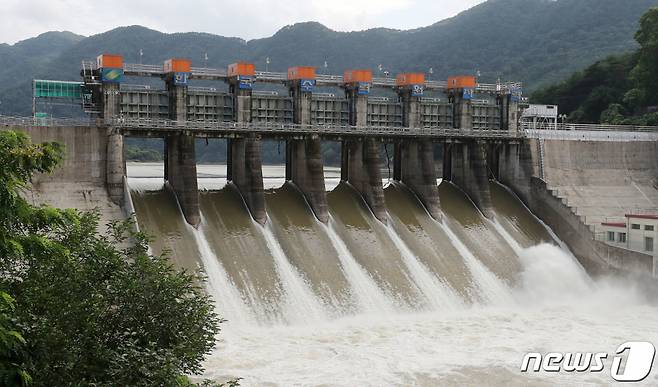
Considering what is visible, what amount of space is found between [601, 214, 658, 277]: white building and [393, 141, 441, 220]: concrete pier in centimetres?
1096

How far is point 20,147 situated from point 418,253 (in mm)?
30960

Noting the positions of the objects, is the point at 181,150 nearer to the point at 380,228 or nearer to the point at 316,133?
the point at 316,133

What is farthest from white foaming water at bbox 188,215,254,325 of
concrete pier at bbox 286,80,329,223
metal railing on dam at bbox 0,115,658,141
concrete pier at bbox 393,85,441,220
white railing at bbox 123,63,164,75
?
concrete pier at bbox 393,85,441,220

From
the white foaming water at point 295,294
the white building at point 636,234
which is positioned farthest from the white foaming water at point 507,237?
the white foaming water at point 295,294

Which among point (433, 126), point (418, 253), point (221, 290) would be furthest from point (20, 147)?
point (433, 126)

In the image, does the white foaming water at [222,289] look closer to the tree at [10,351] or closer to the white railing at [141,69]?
the white railing at [141,69]

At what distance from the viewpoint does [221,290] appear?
34.2 metres

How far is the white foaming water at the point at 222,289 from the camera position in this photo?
109ft

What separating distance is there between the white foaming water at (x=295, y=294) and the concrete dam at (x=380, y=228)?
87mm

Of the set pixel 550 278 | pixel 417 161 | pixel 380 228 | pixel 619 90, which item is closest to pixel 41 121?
pixel 380 228

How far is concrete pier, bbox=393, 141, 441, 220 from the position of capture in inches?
1865

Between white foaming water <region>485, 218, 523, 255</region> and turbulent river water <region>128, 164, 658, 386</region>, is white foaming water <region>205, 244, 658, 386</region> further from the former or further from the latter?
white foaming water <region>485, 218, 523, 255</region>

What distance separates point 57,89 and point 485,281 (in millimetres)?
25306

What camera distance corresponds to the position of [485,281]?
4131 centimetres
